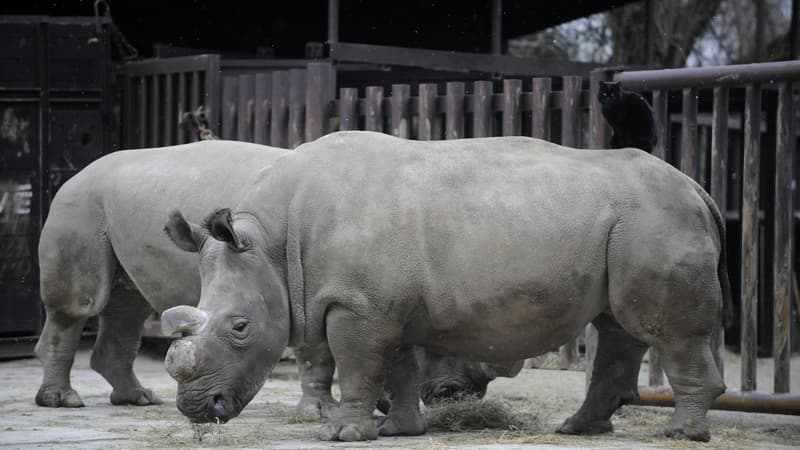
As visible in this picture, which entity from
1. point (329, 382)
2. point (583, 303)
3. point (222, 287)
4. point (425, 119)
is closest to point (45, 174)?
point (425, 119)

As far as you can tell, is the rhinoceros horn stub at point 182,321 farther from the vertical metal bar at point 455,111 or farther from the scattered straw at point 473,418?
the vertical metal bar at point 455,111

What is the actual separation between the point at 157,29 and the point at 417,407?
27.2 feet

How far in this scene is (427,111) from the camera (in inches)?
363

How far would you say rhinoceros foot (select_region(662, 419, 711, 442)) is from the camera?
6.45 metres

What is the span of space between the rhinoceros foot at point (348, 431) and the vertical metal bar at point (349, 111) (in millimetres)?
3658

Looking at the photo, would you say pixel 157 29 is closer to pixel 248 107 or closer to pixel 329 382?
pixel 248 107

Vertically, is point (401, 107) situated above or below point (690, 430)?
above

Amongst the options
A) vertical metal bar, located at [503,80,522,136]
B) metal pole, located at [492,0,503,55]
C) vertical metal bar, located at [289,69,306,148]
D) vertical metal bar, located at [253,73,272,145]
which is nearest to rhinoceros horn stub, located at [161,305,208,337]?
vertical metal bar, located at [503,80,522,136]

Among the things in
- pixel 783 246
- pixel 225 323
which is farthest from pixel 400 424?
pixel 783 246

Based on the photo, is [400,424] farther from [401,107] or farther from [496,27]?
[496,27]

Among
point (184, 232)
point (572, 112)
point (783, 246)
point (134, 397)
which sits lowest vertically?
point (134, 397)

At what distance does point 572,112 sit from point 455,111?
929 millimetres

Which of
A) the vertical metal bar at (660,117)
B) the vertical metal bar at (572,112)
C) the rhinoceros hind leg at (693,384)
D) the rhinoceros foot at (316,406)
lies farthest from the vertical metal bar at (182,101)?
the rhinoceros hind leg at (693,384)

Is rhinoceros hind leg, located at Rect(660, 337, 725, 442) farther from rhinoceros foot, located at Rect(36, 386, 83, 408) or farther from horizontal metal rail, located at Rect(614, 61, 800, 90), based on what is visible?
rhinoceros foot, located at Rect(36, 386, 83, 408)
